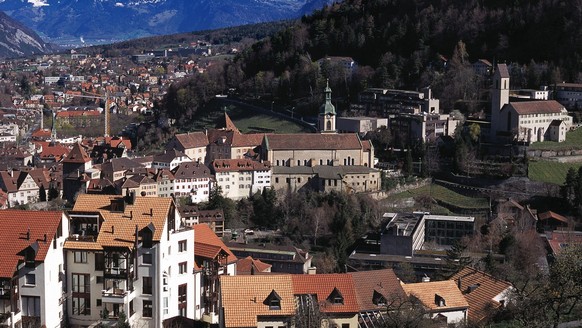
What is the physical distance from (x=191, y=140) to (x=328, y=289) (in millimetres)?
28347

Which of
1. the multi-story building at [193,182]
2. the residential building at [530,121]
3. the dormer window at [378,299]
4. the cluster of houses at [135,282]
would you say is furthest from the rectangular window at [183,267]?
the residential building at [530,121]

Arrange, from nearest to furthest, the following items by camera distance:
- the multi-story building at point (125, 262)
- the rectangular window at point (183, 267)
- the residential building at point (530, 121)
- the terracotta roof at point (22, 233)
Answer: the terracotta roof at point (22, 233)
the multi-story building at point (125, 262)
the rectangular window at point (183, 267)
the residential building at point (530, 121)

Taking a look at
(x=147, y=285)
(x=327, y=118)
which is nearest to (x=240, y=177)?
(x=327, y=118)

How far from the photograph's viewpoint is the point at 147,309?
61.8 feet

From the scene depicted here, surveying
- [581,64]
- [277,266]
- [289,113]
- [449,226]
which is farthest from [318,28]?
[277,266]

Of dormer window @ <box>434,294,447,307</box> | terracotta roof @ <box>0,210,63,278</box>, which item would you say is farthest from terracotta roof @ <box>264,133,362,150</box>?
terracotta roof @ <box>0,210,63,278</box>

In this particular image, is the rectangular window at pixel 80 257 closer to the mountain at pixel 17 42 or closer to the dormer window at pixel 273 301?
the dormer window at pixel 273 301

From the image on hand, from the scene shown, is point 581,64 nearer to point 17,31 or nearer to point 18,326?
point 18,326

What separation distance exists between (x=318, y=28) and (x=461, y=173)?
2665 cm

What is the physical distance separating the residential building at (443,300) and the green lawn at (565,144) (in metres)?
24.0

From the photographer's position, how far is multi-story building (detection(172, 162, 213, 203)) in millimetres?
41500

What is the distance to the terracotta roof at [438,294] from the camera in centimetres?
2062

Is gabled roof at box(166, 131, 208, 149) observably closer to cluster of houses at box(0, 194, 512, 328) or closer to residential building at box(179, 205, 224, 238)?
residential building at box(179, 205, 224, 238)

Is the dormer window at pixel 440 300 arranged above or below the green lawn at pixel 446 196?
below
